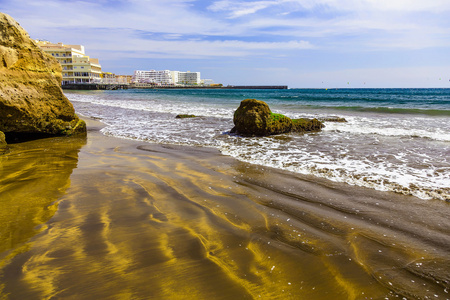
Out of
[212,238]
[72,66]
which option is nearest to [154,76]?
[72,66]

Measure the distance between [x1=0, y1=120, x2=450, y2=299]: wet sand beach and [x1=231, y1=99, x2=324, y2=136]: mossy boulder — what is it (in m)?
4.27

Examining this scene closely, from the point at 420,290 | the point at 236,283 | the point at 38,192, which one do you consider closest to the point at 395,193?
the point at 420,290

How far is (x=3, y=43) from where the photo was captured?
6629 millimetres

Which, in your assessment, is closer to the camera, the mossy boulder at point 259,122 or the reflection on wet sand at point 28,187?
the reflection on wet sand at point 28,187

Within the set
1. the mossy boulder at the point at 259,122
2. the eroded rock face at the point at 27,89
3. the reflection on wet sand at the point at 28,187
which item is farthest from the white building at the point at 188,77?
the reflection on wet sand at the point at 28,187

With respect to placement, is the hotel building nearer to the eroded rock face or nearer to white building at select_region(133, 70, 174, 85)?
white building at select_region(133, 70, 174, 85)

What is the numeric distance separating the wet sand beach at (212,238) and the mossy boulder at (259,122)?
427 centimetres

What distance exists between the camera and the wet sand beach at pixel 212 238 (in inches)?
78.0

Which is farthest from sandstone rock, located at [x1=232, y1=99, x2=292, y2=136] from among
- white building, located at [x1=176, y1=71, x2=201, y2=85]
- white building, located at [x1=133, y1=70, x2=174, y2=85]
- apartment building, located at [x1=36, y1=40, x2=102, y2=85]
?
white building, located at [x1=176, y1=71, x2=201, y2=85]

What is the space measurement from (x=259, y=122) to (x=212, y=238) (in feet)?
21.2

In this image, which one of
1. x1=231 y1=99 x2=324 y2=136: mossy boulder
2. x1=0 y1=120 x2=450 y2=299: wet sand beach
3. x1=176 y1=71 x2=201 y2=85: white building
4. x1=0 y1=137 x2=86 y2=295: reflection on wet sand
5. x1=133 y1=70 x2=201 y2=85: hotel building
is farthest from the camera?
x1=176 y1=71 x2=201 y2=85: white building

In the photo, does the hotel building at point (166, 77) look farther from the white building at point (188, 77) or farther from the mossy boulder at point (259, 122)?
the mossy boulder at point (259, 122)

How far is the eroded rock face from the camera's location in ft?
21.3

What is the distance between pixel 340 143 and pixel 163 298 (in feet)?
22.4
